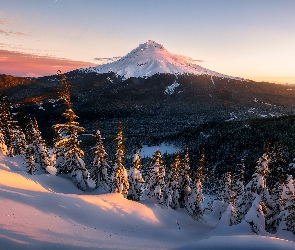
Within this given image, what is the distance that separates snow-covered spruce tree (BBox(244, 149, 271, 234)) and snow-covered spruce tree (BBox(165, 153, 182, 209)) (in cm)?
945

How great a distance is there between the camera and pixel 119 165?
28672 mm

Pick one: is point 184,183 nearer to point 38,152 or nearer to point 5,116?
point 38,152

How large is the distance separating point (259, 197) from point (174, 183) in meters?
13.5

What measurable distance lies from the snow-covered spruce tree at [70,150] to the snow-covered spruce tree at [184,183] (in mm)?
14014

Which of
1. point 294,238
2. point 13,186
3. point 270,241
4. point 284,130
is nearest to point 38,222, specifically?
point 13,186

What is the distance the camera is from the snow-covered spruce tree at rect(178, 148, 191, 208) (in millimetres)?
35281

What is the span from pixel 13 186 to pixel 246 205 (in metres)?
25.1

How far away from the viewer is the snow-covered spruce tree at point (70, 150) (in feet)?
84.7

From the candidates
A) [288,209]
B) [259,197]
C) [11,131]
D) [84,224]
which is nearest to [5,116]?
[11,131]

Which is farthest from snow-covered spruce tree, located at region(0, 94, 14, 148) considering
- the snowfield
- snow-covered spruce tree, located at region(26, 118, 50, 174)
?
the snowfield

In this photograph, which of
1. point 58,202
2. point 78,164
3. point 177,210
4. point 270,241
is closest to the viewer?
point 270,241

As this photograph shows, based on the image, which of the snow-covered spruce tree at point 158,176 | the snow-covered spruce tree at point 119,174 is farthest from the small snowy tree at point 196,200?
the snow-covered spruce tree at point 119,174

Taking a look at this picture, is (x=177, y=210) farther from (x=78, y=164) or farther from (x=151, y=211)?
(x=78, y=164)

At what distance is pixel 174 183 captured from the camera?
34.1m
